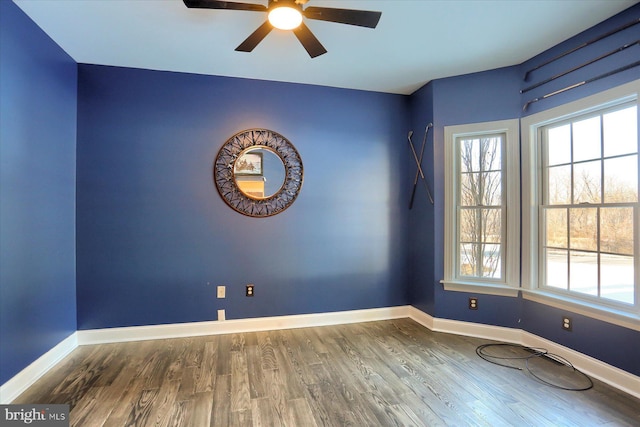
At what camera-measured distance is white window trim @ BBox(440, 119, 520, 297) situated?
2.81m

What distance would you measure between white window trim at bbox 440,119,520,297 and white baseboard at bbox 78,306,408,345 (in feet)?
2.81

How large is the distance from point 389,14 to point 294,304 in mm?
2789

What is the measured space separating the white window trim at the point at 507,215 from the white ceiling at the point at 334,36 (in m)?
0.60

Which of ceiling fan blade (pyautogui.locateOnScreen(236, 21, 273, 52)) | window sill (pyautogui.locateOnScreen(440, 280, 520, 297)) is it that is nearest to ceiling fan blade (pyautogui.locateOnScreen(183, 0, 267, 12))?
ceiling fan blade (pyautogui.locateOnScreen(236, 21, 273, 52))

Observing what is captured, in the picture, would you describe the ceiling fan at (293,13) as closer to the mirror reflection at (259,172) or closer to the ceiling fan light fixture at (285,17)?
the ceiling fan light fixture at (285,17)

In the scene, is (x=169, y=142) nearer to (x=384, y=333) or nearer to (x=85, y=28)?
(x=85, y=28)

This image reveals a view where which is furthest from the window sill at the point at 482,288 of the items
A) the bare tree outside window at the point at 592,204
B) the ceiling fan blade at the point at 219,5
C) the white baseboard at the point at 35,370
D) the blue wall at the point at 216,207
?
the white baseboard at the point at 35,370

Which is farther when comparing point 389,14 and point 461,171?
point 461,171

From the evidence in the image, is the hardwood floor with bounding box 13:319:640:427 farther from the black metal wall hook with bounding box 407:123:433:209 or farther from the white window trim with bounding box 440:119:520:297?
the black metal wall hook with bounding box 407:123:433:209

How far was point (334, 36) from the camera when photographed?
2350 millimetres

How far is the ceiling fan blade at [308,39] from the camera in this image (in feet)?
6.03

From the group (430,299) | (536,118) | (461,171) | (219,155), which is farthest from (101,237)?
(536,118)

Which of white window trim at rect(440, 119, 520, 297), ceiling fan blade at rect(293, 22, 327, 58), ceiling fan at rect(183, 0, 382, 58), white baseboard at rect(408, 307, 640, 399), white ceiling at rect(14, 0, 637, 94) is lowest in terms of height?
white baseboard at rect(408, 307, 640, 399)

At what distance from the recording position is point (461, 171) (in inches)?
122
